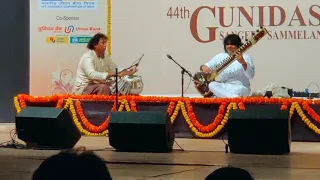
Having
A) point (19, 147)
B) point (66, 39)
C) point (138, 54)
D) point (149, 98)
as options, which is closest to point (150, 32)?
point (138, 54)

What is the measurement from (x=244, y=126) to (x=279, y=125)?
0.31m

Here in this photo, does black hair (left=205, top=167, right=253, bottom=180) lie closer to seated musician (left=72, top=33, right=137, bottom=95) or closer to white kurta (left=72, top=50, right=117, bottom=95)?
seated musician (left=72, top=33, right=137, bottom=95)

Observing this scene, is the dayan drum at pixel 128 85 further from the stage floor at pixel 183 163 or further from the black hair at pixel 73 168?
the black hair at pixel 73 168

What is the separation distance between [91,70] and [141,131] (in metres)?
2.72

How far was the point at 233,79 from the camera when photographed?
8.70 metres

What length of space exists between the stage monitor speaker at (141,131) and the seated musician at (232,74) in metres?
2.19

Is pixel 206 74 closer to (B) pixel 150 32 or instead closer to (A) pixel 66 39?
(B) pixel 150 32

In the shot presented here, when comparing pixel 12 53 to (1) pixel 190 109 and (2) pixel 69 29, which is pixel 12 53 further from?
(1) pixel 190 109

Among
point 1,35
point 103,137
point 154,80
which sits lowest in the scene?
point 103,137

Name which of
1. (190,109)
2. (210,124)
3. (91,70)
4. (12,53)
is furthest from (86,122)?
(12,53)

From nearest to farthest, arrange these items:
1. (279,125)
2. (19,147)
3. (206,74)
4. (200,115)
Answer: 1. (279,125)
2. (19,147)
3. (200,115)
4. (206,74)

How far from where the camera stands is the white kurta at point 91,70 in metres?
8.82

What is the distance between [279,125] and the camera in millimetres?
6168

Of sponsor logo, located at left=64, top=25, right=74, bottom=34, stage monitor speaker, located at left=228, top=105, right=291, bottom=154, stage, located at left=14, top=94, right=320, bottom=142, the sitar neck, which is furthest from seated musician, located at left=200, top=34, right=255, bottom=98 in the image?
sponsor logo, located at left=64, top=25, right=74, bottom=34
